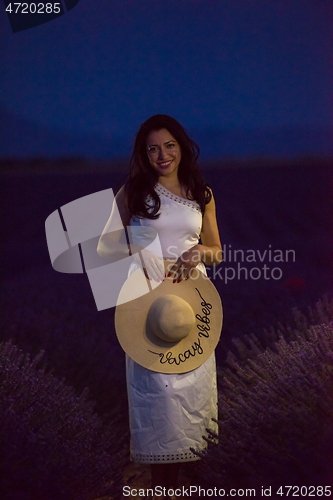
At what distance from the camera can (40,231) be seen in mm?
4242

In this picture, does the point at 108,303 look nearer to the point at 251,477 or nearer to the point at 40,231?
the point at 40,231

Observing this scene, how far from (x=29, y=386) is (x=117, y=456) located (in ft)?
1.82

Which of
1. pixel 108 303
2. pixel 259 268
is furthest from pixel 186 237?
pixel 259 268

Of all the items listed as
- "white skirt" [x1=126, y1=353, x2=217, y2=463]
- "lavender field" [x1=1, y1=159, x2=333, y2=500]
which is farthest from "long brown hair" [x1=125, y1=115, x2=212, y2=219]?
"lavender field" [x1=1, y1=159, x2=333, y2=500]

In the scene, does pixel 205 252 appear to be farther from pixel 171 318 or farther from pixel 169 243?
pixel 171 318

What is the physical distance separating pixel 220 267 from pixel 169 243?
1.51m

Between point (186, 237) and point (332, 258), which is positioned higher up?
point (332, 258)

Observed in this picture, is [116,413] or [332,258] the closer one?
[116,413]

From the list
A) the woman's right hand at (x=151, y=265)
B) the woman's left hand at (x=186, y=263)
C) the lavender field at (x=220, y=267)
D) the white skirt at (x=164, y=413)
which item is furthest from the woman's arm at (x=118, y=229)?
the lavender field at (x=220, y=267)

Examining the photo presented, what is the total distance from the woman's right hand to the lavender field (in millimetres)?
1243

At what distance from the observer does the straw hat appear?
2641 mm

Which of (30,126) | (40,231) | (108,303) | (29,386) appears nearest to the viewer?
(29,386)

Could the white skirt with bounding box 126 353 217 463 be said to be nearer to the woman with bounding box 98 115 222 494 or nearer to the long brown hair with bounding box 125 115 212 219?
the woman with bounding box 98 115 222 494

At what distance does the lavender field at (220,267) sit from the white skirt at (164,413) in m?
1.01
